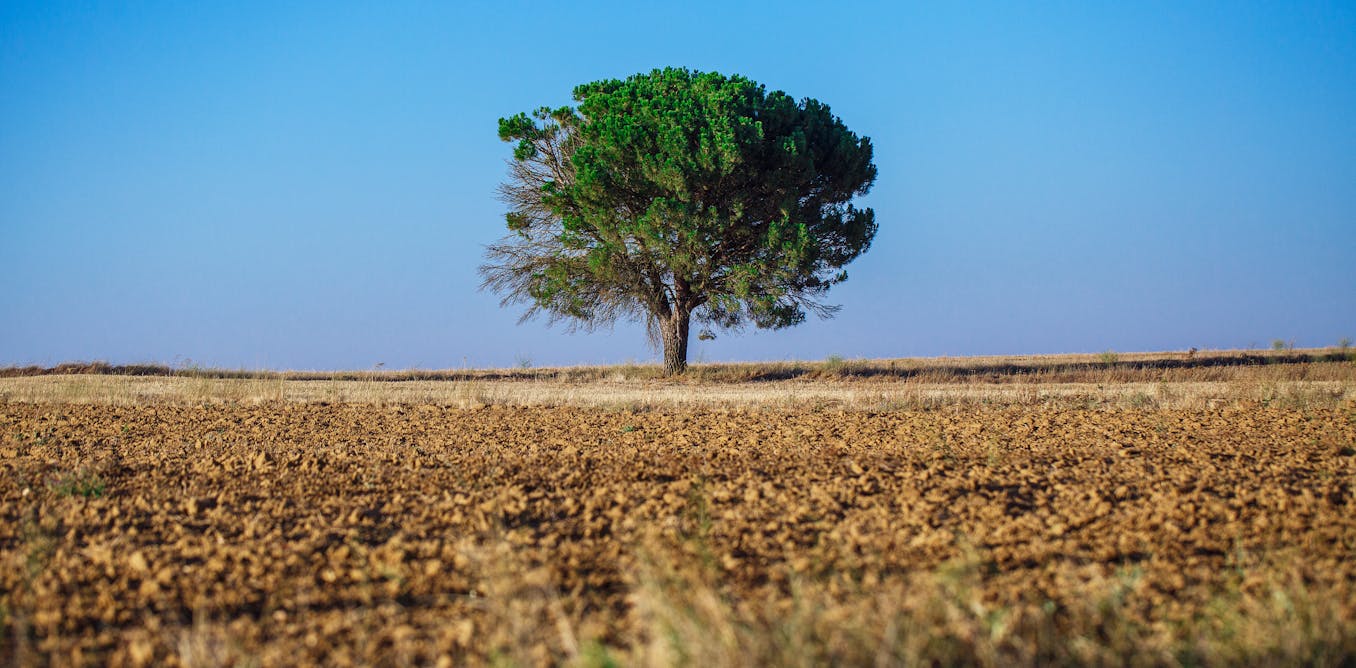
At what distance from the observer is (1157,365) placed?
28.1 meters

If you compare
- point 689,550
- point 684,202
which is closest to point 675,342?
point 684,202

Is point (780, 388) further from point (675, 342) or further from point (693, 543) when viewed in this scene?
point (693, 543)

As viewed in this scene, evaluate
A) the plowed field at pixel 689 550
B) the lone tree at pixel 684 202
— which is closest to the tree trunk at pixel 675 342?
the lone tree at pixel 684 202

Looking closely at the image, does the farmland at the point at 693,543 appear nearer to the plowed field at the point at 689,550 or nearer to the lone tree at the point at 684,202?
the plowed field at the point at 689,550

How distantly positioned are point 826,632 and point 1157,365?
2796 cm

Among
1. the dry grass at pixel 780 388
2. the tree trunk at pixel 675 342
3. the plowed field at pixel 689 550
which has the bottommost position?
the plowed field at pixel 689 550

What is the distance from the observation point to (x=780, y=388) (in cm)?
2050

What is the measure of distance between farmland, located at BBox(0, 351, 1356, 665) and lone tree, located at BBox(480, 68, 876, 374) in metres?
11.9

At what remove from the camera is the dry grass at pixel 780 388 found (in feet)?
50.7

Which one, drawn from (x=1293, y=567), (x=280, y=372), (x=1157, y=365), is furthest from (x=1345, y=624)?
(x=280, y=372)

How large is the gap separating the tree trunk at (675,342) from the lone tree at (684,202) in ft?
0.14

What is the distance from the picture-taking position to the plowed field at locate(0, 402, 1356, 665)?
385 centimetres

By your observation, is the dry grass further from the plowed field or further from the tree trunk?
the plowed field

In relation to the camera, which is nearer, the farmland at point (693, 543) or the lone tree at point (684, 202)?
the farmland at point (693, 543)
